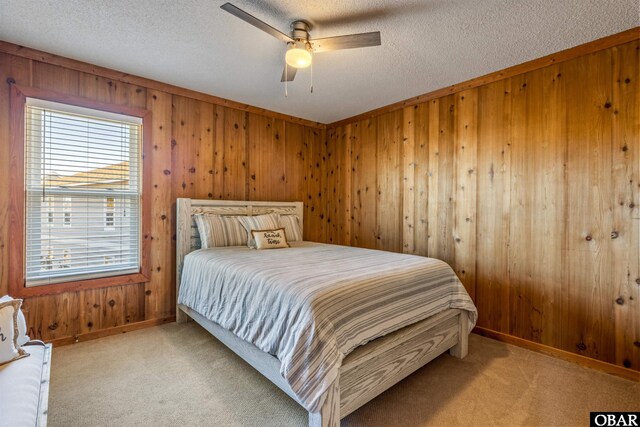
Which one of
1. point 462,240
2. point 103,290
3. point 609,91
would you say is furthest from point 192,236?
point 609,91

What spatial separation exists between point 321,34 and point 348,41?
1.33 ft

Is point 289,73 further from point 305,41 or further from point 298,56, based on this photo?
point 298,56

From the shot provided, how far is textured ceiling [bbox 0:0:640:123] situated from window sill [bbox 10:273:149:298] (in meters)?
1.96

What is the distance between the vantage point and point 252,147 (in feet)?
12.7

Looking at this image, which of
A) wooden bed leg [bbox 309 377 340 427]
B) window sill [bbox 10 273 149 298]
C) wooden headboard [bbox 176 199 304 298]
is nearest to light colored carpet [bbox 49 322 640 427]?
wooden bed leg [bbox 309 377 340 427]

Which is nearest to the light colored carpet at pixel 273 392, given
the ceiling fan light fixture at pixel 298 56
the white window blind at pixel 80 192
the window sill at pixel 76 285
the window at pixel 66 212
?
the window sill at pixel 76 285

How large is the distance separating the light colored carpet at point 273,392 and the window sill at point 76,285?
0.50 meters

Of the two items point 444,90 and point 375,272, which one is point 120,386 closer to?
point 375,272

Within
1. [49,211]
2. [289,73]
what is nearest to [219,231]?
[49,211]

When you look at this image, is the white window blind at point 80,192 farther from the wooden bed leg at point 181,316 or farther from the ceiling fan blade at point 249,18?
the ceiling fan blade at point 249,18

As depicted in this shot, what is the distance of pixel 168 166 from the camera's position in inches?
125

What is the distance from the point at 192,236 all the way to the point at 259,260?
4.01 ft

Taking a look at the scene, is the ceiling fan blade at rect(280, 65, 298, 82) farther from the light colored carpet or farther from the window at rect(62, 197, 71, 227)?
the light colored carpet

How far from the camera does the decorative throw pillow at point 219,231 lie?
3082mm
